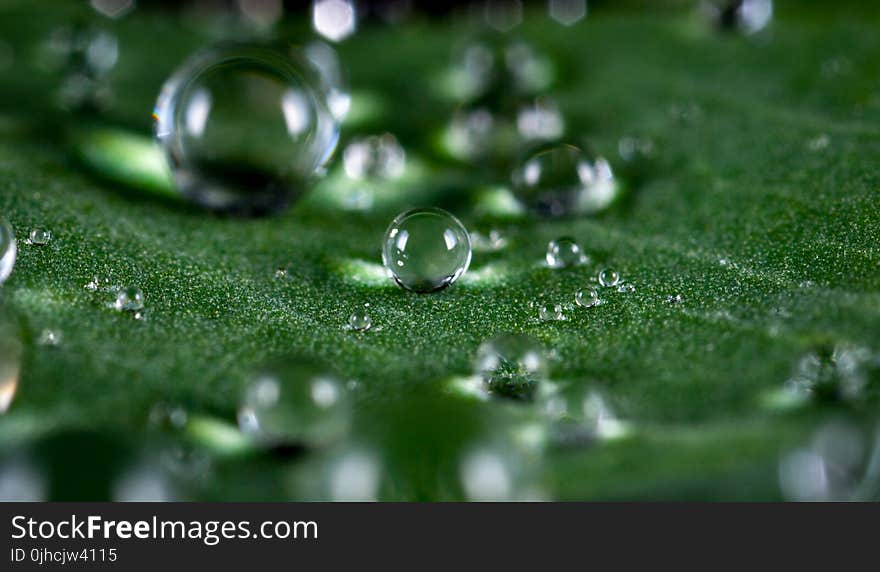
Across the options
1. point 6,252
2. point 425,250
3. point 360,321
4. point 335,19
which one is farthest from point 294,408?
point 335,19

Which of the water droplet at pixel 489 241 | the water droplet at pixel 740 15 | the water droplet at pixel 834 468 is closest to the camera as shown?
the water droplet at pixel 834 468

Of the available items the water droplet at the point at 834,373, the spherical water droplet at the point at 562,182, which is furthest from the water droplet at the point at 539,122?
the water droplet at the point at 834,373

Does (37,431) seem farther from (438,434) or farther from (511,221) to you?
(511,221)

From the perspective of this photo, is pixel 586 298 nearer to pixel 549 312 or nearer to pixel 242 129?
pixel 549 312

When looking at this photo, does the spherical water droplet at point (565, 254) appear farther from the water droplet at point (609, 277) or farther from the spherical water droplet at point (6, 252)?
the spherical water droplet at point (6, 252)

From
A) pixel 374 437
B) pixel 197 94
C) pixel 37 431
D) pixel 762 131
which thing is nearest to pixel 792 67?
pixel 762 131

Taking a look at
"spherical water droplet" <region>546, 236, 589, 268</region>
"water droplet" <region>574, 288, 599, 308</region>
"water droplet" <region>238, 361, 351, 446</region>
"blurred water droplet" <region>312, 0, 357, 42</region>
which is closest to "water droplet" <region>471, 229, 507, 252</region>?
"spherical water droplet" <region>546, 236, 589, 268</region>
